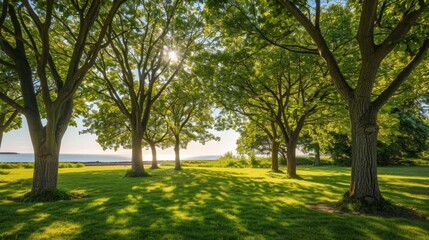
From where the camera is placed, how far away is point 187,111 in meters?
28.7

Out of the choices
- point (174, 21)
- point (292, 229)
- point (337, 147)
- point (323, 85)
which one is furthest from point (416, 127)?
point (292, 229)

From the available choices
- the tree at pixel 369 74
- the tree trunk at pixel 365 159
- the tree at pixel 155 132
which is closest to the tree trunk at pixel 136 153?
the tree at pixel 155 132

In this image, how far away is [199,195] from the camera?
1022 cm

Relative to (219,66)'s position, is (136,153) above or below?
below

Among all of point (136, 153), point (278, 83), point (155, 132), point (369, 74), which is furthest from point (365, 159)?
point (155, 132)

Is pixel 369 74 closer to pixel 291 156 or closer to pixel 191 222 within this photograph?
pixel 191 222

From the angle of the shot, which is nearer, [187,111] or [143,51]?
[143,51]

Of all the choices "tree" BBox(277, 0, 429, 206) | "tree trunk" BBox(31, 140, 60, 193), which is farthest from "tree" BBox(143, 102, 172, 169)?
"tree" BBox(277, 0, 429, 206)

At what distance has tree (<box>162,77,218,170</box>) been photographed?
22375 millimetres

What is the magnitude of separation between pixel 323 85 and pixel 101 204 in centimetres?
1423

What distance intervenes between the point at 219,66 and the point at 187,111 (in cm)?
1220

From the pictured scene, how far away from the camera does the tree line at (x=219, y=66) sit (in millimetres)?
7660

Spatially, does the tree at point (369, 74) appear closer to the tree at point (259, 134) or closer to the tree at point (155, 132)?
the tree at point (259, 134)

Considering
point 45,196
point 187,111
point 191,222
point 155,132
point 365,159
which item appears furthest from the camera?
point 155,132
